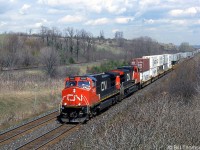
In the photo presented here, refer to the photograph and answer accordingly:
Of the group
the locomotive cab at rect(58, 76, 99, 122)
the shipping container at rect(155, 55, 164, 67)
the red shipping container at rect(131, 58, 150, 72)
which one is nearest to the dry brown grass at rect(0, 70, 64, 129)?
the locomotive cab at rect(58, 76, 99, 122)

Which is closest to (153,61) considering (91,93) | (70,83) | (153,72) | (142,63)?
(153,72)

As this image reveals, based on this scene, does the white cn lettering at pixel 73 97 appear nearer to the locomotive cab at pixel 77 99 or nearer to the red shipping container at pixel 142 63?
the locomotive cab at pixel 77 99

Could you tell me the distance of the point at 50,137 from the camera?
1722 centimetres

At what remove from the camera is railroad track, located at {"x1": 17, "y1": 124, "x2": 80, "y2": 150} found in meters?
15.5

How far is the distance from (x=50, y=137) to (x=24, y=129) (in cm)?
264

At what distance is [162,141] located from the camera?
9.22 meters

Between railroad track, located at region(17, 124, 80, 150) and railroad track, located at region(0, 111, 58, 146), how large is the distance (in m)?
1.27

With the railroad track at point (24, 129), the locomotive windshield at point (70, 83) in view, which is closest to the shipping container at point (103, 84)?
the locomotive windshield at point (70, 83)

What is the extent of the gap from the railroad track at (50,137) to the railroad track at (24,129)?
1272 mm

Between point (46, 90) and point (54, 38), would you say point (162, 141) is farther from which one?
point (54, 38)

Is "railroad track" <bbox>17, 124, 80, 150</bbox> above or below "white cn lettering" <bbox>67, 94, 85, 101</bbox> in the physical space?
below

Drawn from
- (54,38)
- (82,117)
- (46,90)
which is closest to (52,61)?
(46,90)

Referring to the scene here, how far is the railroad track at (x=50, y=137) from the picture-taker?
15484 millimetres

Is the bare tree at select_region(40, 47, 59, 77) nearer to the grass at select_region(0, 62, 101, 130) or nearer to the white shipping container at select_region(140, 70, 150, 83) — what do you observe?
the grass at select_region(0, 62, 101, 130)
